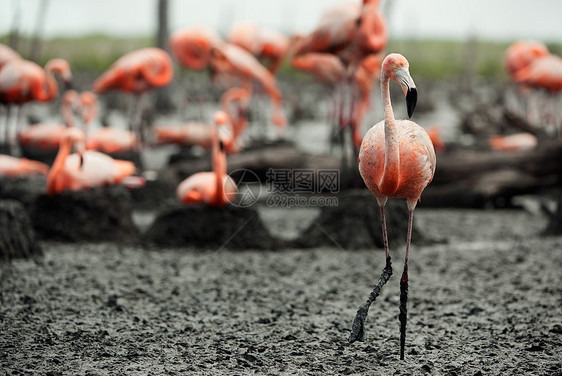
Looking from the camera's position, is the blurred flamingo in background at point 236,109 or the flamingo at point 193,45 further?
the flamingo at point 193,45

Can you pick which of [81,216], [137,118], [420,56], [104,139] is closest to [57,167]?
[81,216]

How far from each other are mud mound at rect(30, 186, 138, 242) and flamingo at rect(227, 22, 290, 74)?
5569 millimetres

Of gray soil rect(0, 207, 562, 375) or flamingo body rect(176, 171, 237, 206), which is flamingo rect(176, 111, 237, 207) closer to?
flamingo body rect(176, 171, 237, 206)

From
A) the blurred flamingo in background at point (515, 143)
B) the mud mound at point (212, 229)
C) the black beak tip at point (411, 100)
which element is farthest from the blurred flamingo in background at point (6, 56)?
the black beak tip at point (411, 100)

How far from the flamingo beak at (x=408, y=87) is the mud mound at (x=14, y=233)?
2755 millimetres

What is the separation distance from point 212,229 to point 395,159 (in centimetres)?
259

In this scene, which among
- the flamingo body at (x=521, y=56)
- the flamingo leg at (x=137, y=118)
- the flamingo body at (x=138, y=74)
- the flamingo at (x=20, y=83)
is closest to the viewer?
the flamingo at (x=20, y=83)

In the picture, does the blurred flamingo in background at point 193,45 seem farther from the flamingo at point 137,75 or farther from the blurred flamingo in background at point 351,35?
Answer: the blurred flamingo in background at point 351,35

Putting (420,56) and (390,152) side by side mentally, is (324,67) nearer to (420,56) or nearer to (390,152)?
(390,152)

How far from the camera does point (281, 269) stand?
4465 mm

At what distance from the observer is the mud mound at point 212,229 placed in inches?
199

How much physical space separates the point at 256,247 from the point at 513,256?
1873 mm

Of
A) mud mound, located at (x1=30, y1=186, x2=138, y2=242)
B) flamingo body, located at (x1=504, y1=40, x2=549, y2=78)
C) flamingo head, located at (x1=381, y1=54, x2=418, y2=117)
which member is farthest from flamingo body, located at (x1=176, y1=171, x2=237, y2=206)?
flamingo body, located at (x1=504, y1=40, x2=549, y2=78)

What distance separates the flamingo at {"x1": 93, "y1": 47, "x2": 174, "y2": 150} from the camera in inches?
312
